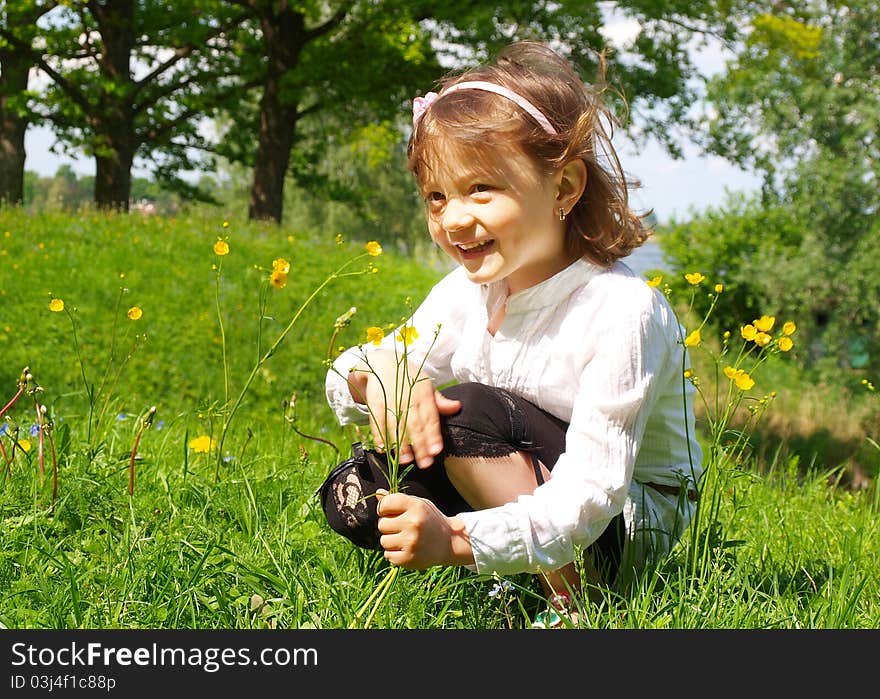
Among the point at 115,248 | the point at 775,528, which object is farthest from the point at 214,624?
the point at 115,248

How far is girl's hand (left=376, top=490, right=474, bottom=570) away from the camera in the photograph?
4.87 feet

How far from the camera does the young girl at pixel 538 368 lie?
1617mm

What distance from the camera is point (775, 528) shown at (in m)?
2.53

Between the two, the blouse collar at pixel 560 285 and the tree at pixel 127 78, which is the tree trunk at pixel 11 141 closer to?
the tree at pixel 127 78

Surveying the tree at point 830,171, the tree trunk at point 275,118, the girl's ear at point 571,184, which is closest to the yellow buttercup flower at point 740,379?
the girl's ear at point 571,184

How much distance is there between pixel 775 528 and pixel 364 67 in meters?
9.71

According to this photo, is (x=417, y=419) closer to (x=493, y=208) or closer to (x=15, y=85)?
(x=493, y=208)

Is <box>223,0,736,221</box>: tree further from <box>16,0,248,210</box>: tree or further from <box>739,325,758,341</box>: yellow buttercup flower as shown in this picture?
<box>739,325,758,341</box>: yellow buttercup flower

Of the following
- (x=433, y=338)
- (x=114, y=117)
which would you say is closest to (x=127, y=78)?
(x=114, y=117)

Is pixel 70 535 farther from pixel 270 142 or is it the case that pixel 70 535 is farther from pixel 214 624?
pixel 270 142

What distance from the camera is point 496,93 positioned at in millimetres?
1808

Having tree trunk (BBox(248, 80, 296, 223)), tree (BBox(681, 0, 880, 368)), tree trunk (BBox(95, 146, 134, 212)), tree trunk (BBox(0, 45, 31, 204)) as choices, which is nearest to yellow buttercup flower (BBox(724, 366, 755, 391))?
tree (BBox(681, 0, 880, 368))

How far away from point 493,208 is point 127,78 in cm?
1203

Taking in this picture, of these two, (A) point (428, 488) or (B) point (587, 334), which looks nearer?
(B) point (587, 334)
